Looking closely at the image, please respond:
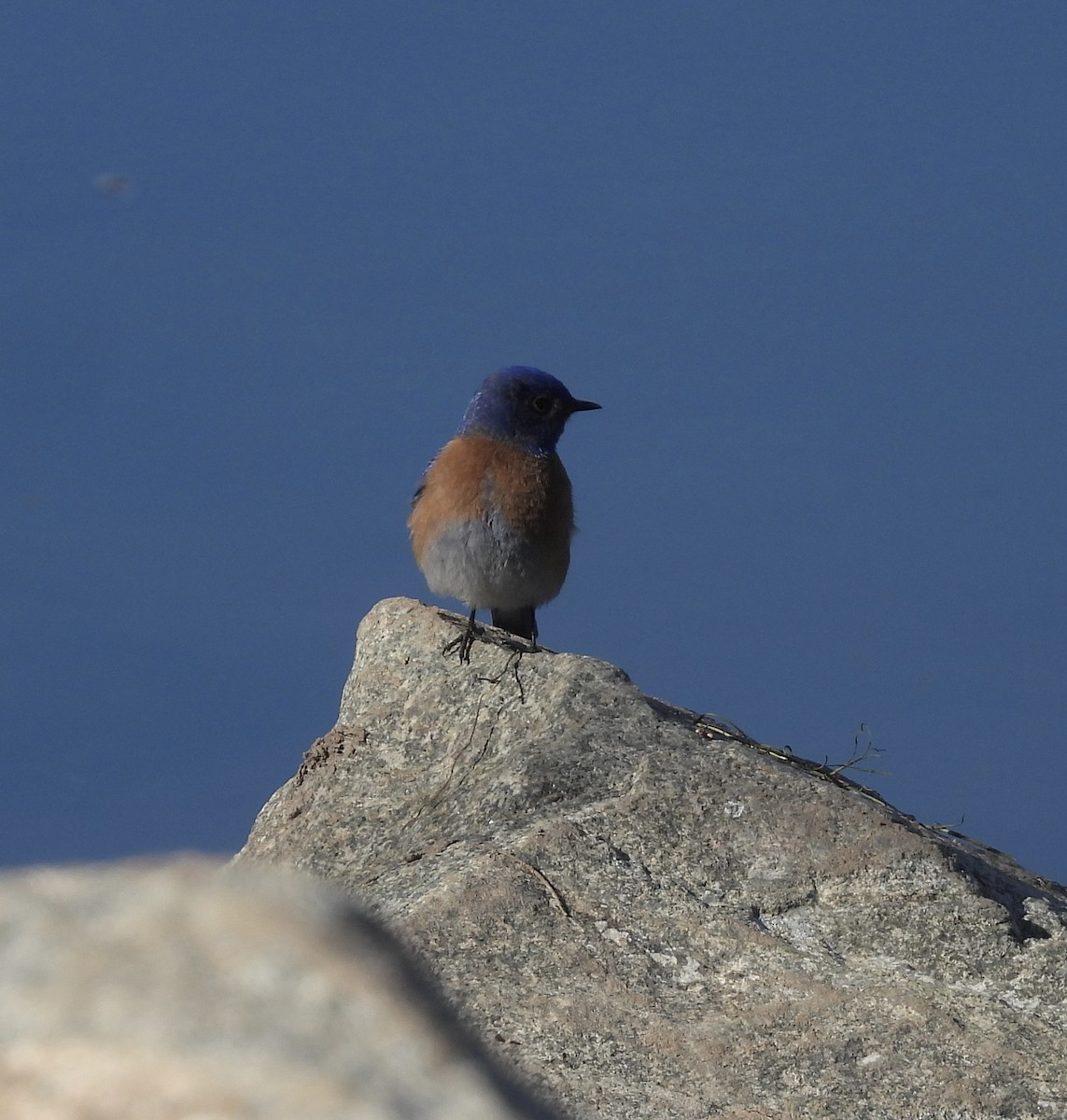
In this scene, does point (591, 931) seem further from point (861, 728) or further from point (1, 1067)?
Result: point (1, 1067)

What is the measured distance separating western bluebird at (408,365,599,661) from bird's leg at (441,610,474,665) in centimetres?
190

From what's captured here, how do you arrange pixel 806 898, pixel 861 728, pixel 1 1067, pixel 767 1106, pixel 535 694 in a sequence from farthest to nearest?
1. pixel 861 728
2. pixel 535 694
3. pixel 806 898
4. pixel 767 1106
5. pixel 1 1067

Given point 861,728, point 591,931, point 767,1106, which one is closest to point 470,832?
point 591,931

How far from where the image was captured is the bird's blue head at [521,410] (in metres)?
8.85

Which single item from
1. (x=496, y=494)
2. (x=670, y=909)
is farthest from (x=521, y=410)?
(x=670, y=909)

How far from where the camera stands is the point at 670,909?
191 inches

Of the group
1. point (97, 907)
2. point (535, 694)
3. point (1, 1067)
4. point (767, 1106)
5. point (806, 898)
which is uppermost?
point (535, 694)

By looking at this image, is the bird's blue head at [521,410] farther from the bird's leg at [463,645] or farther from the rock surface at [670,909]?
the rock surface at [670,909]

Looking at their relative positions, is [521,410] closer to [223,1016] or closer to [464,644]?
[464,644]

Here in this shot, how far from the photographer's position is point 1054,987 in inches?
193

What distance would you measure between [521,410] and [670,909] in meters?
4.58

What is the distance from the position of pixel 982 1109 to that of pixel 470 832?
189 centimetres

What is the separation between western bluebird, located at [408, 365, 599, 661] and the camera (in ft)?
27.6

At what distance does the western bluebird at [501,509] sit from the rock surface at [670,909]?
2.22 meters
